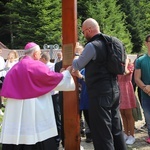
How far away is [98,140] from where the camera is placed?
4266 mm

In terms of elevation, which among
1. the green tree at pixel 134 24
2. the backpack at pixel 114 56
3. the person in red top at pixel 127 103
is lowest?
the person in red top at pixel 127 103

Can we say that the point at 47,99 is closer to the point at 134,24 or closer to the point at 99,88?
the point at 99,88

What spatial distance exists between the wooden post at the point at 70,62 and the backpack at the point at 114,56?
514mm

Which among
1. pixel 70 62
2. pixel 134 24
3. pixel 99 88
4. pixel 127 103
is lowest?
pixel 127 103

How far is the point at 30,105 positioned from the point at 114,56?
1321 millimetres

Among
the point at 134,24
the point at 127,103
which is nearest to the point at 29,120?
the point at 127,103

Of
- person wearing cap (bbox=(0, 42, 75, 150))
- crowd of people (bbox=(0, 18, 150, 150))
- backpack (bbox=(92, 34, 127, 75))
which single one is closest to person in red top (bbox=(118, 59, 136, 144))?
crowd of people (bbox=(0, 18, 150, 150))

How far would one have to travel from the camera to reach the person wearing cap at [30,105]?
4.23 meters

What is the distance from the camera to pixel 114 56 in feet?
13.4

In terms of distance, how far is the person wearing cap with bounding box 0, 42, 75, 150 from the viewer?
4234 mm

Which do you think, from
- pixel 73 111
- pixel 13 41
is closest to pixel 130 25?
pixel 13 41

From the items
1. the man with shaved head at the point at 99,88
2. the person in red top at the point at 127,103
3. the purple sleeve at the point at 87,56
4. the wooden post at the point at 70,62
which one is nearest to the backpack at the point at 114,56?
the man with shaved head at the point at 99,88

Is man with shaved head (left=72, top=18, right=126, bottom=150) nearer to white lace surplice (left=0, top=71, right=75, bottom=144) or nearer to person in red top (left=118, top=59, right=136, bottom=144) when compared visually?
white lace surplice (left=0, top=71, right=75, bottom=144)

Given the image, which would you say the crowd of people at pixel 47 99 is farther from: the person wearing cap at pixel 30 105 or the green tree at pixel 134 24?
the green tree at pixel 134 24
